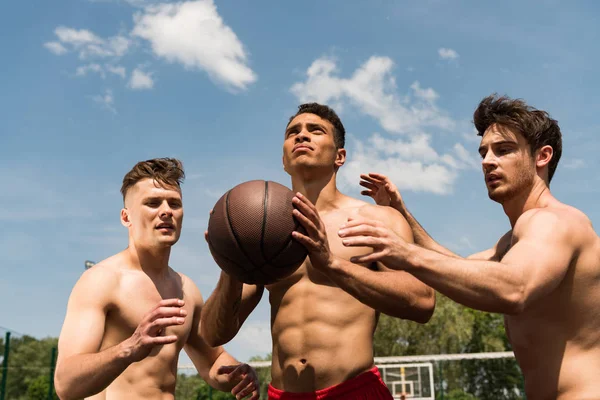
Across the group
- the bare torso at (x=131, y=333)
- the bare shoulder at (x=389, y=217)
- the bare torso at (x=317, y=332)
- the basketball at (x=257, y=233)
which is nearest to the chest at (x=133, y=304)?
the bare torso at (x=131, y=333)

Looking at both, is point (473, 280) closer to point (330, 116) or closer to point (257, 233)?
point (257, 233)

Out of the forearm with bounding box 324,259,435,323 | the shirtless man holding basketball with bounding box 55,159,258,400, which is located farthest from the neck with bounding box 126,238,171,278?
the forearm with bounding box 324,259,435,323

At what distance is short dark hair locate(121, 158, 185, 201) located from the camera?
202 inches

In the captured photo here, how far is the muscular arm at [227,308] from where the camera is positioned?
13.8 feet

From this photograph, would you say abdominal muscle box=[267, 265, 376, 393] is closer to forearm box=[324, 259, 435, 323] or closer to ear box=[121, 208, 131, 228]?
forearm box=[324, 259, 435, 323]

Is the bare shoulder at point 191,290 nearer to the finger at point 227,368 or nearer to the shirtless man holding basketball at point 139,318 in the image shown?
the shirtless man holding basketball at point 139,318

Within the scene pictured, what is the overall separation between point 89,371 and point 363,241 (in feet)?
7.01

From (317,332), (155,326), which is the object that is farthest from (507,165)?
(155,326)

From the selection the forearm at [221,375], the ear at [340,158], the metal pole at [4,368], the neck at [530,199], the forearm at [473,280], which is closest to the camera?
the forearm at [473,280]

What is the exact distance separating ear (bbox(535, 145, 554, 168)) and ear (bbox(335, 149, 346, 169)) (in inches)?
58.4

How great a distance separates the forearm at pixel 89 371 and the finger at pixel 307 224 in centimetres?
136

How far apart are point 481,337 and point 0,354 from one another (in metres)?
38.3

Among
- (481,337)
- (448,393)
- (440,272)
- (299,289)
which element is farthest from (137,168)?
(481,337)

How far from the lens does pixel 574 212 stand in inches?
139
